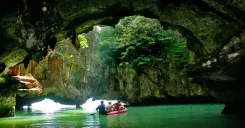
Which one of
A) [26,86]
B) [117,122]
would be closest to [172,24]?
[117,122]

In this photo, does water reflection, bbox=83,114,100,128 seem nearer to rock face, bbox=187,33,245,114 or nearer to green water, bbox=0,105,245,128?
green water, bbox=0,105,245,128

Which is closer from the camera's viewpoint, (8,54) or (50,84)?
(8,54)

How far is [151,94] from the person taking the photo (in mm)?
29234

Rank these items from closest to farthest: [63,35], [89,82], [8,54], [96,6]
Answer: [96,6], [8,54], [63,35], [89,82]

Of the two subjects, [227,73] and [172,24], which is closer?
[227,73]

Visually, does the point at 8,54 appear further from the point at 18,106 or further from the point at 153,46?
the point at 18,106

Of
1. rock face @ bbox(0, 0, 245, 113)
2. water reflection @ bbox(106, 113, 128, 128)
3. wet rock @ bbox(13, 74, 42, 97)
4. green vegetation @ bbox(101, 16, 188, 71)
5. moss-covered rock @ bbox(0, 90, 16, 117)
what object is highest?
green vegetation @ bbox(101, 16, 188, 71)

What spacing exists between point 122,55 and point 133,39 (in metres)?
2.07

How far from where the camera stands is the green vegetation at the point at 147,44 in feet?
91.7

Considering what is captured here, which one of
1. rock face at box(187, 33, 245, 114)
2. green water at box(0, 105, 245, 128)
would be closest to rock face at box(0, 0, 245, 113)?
rock face at box(187, 33, 245, 114)

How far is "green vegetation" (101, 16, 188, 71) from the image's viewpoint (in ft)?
91.7

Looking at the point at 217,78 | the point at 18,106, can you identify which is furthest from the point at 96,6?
the point at 18,106

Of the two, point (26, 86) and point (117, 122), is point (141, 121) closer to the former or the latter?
point (117, 122)

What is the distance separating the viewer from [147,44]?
28.3 meters
